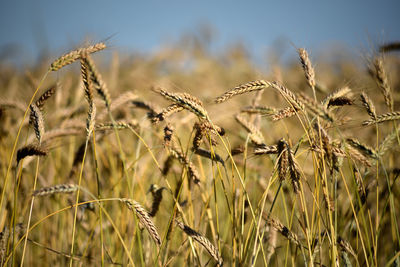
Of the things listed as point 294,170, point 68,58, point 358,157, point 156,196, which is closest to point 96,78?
point 68,58

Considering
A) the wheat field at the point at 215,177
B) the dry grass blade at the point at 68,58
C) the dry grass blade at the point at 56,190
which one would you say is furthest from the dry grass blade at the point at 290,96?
the dry grass blade at the point at 56,190

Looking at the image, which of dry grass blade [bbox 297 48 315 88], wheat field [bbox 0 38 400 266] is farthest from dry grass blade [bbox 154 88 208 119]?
dry grass blade [bbox 297 48 315 88]

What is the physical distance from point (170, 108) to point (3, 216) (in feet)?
4.11

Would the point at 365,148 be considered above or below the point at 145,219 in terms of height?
above

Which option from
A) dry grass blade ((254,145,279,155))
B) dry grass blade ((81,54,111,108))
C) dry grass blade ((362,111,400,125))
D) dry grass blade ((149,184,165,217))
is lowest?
dry grass blade ((149,184,165,217))

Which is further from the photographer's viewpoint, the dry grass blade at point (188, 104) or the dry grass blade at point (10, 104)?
the dry grass blade at point (10, 104)

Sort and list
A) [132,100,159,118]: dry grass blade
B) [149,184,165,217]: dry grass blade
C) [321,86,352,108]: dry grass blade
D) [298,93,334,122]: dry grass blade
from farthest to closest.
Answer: [132,100,159,118]: dry grass blade
[149,184,165,217]: dry grass blade
[321,86,352,108]: dry grass blade
[298,93,334,122]: dry grass blade

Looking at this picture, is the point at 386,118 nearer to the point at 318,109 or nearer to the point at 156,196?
the point at 318,109

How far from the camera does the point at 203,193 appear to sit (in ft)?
4.66

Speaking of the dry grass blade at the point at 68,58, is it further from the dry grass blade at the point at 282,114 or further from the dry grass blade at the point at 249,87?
the dry grass blade at the point at 282,114

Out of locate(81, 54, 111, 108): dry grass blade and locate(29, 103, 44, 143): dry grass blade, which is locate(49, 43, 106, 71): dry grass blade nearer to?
locate(81, 54, 111, 108): dry grass blade

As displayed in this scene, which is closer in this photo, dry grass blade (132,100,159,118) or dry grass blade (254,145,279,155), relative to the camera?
dry grass blade (254,145,279,155)

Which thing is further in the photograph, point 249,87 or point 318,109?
point 249,87

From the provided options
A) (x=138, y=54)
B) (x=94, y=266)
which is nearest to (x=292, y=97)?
(x=94, y=266)
